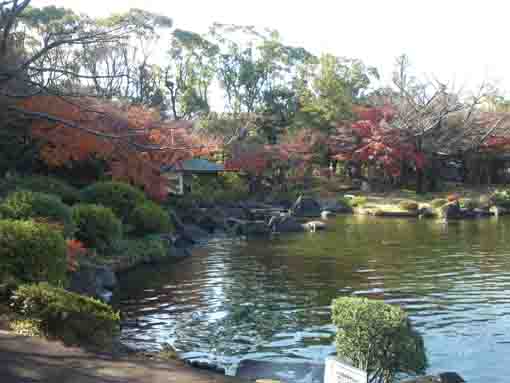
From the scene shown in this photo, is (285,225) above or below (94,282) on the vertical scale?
above

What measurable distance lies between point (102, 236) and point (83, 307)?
920 centimetres

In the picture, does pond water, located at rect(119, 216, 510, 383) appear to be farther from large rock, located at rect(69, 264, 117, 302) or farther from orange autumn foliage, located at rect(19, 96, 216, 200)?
orange autumn foliage, located at rect(19, 96, 216, 200)

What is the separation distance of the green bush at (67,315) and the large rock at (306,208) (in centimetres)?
2546

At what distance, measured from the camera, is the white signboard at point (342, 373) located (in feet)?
17.5

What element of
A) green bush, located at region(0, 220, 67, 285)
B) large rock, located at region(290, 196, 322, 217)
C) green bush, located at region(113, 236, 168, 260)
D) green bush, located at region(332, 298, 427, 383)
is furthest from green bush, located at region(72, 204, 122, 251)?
large rock, located at region(290, 196, 322, 217)

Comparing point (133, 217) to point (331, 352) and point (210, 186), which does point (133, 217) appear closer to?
point (331, 352)

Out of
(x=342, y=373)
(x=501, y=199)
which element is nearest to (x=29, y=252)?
(x=342, y=373)

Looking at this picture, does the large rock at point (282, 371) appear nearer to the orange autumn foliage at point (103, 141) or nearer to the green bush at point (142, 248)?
the green bush at point (142, 248)

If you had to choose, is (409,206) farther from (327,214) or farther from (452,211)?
(327,214)

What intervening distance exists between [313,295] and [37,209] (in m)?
6.39

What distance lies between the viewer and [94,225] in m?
15.8

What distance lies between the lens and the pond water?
29.5ft

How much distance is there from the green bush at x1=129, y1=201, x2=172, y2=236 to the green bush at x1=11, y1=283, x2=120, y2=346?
37.7ft

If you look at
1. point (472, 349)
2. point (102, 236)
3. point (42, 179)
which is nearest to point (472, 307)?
point (472, 349)
